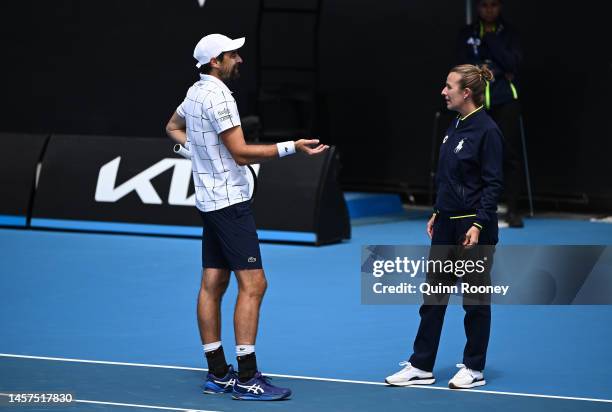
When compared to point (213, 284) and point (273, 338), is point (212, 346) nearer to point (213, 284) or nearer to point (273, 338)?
point (213, 284)

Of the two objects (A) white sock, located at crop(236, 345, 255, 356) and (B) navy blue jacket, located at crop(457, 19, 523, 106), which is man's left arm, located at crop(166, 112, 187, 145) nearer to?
(A) white sock, located at crop(236, 345, 255, 356)

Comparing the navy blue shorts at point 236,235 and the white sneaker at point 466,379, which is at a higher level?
the navy blue shorts at point 236,235

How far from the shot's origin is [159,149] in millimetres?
11852

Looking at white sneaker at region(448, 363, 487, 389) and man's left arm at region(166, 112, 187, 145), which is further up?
man's left arm at region(166, 112, 187, 145)

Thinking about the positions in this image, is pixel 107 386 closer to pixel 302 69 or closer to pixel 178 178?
pixel 178 178

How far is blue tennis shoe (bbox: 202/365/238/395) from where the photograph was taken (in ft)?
20.8

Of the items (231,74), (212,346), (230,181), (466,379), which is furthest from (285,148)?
(466,379)

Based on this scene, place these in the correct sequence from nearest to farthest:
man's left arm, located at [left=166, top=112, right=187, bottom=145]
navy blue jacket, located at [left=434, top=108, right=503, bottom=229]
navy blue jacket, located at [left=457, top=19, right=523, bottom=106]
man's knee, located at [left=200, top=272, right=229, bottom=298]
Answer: navy blue jacket, located at [left=434, top=108, right=503, bottom=229] → man's knee, located at [left=200, top=272, right=229, bottom=298] → man's left arm, located at [left=166, top=112, right=187, bottom=145] → navy blue jacket, located at [left=457, top=19, right=523, bottom=106]

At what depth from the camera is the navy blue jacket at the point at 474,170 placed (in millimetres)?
6277

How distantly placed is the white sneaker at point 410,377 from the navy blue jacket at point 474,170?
852 mm

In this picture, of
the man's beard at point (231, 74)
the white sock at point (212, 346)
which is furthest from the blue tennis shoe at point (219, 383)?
the man's beard at point (231, 74)

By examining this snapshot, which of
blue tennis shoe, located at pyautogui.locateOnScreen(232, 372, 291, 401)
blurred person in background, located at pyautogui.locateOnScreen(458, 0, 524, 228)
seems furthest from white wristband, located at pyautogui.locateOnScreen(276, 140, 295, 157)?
blurred person in background, located at pyautogui.locateOnScreen(458, 0, 524, 228)

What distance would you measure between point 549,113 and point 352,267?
13.2 feet

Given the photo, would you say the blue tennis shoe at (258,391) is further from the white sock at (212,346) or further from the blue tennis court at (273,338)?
the white sock at (212,346)
